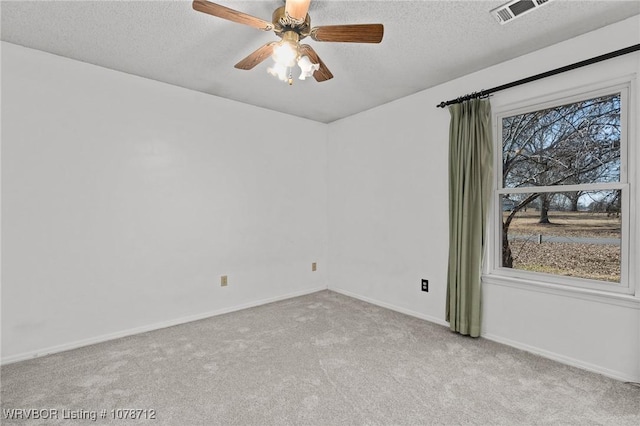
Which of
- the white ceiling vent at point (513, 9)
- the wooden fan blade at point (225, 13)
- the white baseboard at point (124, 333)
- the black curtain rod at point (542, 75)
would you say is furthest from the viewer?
the white baseboard at point (124, 333)

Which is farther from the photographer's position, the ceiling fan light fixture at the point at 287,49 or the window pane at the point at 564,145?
the window pane at the point at 564,145

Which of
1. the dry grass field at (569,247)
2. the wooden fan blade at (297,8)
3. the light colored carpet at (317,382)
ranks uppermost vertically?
the wooden fan blade at (297,8)

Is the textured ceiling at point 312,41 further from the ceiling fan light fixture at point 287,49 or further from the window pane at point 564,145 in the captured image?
the window pane at point 564,145

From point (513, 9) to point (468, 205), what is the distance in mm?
1507

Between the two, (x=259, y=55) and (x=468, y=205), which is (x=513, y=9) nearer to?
(x=468, y=205)

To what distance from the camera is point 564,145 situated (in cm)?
253

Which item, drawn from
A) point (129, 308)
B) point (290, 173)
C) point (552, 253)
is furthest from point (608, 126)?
point (129, 308)

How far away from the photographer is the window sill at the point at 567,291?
212 cm

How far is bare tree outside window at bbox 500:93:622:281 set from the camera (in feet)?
7.50

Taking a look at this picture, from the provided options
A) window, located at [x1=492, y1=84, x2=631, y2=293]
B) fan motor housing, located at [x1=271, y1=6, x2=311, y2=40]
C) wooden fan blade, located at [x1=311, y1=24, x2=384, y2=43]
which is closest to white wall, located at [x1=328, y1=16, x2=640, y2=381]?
window, located at [x1=492, y1=84, x2=631, y2=293]

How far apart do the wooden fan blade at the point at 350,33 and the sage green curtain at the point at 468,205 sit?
57.5 inches

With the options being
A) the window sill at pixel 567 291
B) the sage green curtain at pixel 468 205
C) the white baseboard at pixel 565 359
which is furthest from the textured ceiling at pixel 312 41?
the white baseboard at pixel 565 359

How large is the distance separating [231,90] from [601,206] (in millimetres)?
3467

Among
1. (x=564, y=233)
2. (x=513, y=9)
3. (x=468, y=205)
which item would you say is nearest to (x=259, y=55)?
(x=513, y=9)
